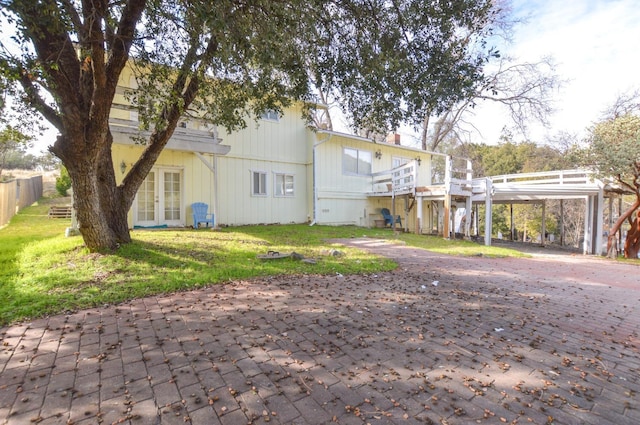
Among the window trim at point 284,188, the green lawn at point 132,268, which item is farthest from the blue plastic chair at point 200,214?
the window trim at point 284,188

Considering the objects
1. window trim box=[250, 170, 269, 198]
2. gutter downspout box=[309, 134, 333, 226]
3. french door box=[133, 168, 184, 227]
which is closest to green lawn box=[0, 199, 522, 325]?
french door box=[133, 168, 184, 227]

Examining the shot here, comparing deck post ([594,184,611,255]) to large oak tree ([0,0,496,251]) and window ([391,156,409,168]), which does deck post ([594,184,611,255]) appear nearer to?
window ([391,156,409,168])

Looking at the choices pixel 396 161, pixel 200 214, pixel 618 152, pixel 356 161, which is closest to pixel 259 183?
pixel 200 214

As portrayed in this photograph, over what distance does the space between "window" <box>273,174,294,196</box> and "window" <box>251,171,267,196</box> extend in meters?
0.57

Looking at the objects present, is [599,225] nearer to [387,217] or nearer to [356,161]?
[387,217]

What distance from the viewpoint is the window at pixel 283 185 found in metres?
15.0

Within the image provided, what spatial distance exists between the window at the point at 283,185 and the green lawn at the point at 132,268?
242 inches

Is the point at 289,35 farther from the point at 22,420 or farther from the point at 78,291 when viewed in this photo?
the point at 22,420

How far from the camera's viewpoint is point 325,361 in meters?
2.69

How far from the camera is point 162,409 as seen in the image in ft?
6.63

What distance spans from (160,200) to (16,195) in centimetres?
992

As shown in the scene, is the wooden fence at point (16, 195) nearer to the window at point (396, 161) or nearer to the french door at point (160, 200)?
the french door at point (160, 200)

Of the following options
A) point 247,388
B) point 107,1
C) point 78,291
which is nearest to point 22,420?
point 247,388

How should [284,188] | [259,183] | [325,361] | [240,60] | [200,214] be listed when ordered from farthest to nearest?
[284,188] → [259,183] → [200,214] → [240,60] → [325,361]
